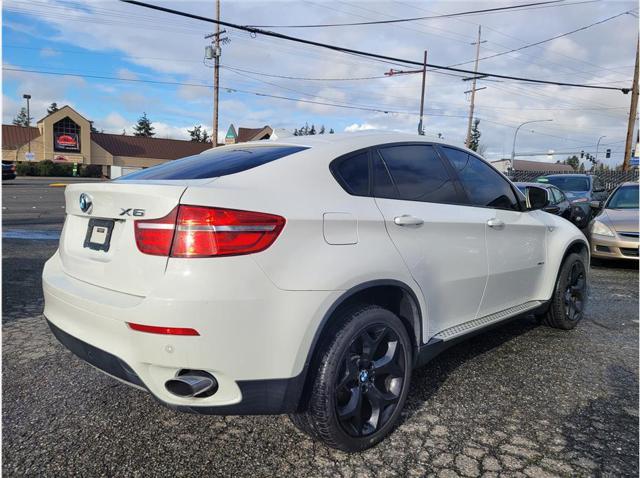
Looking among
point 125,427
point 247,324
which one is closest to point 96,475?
point 125,427

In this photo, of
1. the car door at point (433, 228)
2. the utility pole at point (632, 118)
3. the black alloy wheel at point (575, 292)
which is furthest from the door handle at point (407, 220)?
the utility pole at point (632, 118)

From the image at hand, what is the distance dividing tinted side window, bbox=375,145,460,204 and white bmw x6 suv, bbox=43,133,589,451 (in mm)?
11

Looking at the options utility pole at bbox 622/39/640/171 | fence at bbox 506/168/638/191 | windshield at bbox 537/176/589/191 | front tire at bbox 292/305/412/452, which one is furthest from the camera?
fence at bbox 506/168/638/191

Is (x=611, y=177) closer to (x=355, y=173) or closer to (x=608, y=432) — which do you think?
(x=608, y=432)

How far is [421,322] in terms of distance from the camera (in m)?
2.86

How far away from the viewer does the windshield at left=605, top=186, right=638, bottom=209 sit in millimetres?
8891

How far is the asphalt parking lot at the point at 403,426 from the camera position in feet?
→ 7.89

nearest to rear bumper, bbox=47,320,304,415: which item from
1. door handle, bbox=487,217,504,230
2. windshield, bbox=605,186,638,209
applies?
door handle, bbox=487,217,504,230

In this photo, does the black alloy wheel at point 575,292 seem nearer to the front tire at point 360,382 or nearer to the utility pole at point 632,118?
the front tire at point 360,382

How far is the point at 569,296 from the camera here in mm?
4535

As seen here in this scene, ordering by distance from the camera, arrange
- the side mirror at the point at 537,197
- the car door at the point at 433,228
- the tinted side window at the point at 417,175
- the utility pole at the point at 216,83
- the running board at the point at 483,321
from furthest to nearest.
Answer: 1. the utility pole at the point at 216,83
2. the side mirror at the point at 537,197
3. the running board at the point at 483,321
4. the tinted side window at the point at 417,175
5. the car door at the point at 433,228

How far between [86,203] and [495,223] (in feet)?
8.66

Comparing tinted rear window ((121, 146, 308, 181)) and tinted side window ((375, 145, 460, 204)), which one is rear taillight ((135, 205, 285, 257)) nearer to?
tinted rear window ((121, 146, 308, 181))

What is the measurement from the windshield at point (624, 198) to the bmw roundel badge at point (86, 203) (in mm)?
9276
